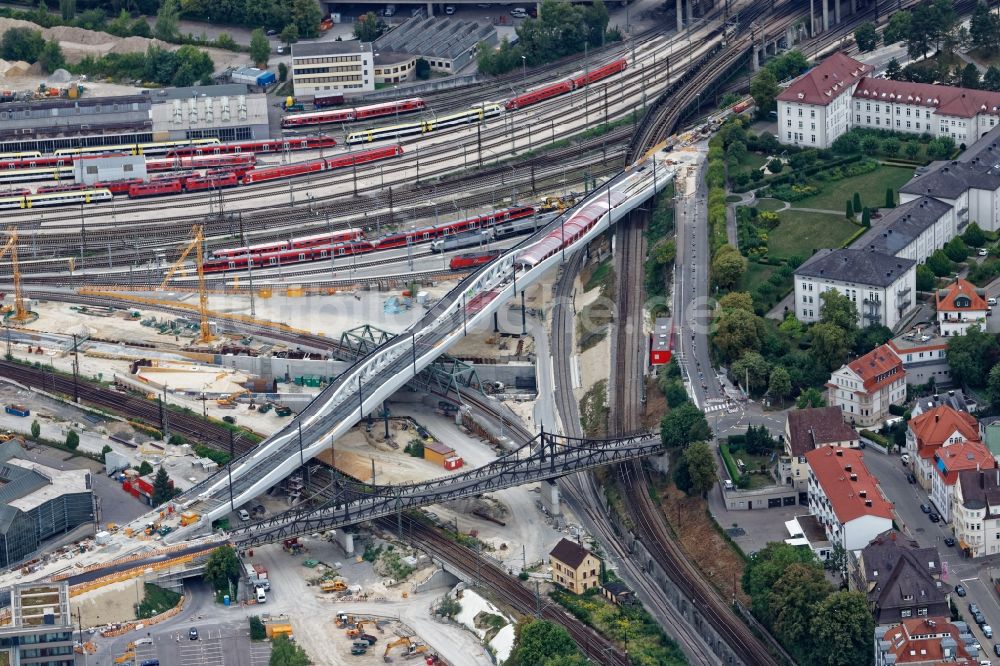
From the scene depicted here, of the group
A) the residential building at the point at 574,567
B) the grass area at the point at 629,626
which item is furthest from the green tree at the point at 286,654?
the residential building at the point at 574,567

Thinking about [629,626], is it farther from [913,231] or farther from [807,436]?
[913,231]

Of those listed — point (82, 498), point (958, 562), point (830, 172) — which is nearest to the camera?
point (958, 562)

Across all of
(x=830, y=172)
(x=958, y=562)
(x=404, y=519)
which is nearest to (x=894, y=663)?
(x=958, y=562)

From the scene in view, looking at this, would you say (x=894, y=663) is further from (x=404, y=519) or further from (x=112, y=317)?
(x=112, y=317)

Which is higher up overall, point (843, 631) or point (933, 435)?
point (933, 435)

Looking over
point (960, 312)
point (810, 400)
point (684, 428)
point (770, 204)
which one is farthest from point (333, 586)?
point (770, 204)

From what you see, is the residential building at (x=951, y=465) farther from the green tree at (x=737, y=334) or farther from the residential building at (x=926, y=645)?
the green tree at (x=737, y=334)
